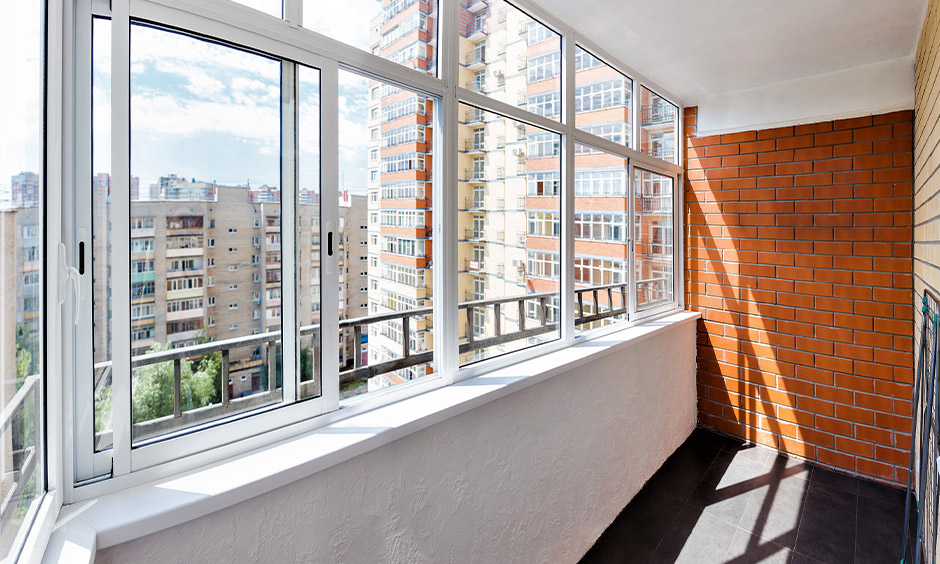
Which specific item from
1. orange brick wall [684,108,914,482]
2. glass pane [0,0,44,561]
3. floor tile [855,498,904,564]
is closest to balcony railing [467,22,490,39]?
glass pane [0,0,44,561]

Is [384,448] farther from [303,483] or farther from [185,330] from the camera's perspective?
[185,330]

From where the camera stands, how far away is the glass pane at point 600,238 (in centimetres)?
279

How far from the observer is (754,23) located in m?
2.45

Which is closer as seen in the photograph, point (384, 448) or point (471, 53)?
point (384, 448)

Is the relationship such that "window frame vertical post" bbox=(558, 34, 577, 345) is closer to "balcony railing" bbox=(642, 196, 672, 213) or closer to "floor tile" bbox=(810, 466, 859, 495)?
"balcony railing" bbox=(642, 196, 672, 213)

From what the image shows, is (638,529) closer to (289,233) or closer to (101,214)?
(289,233)

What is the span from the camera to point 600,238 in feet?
9.98

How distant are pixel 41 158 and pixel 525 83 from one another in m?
2.08

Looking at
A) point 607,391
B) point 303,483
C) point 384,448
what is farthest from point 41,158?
point 607,391

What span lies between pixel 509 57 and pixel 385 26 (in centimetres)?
86

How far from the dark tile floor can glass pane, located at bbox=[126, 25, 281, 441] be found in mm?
2148

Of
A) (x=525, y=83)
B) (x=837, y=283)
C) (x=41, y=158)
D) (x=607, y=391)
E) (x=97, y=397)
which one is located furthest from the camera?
(x=837, y=283)

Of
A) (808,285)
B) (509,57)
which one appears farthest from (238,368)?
(808,285)

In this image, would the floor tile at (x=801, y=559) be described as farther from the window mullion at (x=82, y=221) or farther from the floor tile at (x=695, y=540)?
the window mullion at (x=82, y=221)
